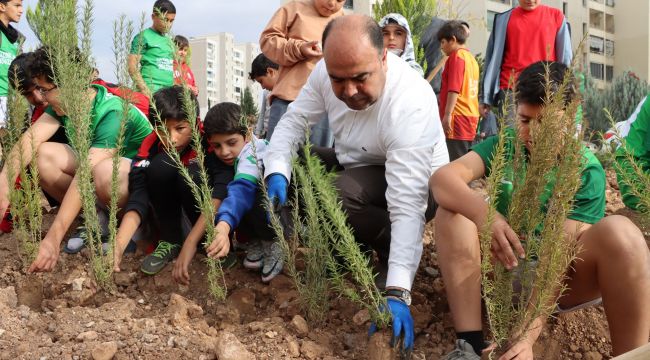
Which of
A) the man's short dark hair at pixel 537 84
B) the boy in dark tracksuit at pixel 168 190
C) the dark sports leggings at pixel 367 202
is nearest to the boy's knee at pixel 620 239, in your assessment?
the man's short dark hair at pixel 537 84

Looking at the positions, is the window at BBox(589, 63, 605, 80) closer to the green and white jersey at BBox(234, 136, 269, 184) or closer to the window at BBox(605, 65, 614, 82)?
the window at BBox(605, 65, 614, 82)

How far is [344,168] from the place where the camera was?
2.80m

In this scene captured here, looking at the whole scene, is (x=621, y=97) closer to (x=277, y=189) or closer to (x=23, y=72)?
(x=277, y=189)

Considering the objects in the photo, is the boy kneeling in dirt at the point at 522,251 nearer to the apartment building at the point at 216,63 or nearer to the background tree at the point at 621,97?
the background tree at the point at 621,97

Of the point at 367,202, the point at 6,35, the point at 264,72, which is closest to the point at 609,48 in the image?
the point at 264,72

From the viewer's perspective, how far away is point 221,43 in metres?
62.8

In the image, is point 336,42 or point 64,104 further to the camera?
point 64,104

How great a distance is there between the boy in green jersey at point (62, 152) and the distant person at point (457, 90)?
7.74 ft

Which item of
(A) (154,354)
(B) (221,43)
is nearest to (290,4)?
(A) (154,354)

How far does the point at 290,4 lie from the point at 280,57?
0.35 meters

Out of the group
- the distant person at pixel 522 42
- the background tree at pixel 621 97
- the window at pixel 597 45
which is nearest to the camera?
the distant person at pixel 522 42

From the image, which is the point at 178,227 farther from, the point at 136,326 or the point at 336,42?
the point at 336,42

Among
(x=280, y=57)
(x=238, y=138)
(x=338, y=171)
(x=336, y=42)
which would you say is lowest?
(x=338, y=171)

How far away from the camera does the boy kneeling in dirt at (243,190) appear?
2.61m
